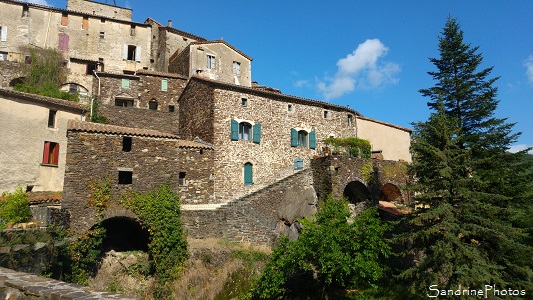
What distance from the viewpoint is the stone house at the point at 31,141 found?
1944 centimetres

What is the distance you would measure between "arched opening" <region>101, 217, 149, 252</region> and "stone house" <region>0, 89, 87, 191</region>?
498 cm

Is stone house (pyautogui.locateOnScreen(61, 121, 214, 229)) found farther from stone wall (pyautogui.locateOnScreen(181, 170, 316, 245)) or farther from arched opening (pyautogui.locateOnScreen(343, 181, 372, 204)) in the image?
arched opening (pyautogui.locateOnScreen(343, 181, 372, 204))

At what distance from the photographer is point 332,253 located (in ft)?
45.4

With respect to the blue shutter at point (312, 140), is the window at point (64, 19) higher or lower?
higher

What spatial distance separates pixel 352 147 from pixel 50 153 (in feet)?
63.9

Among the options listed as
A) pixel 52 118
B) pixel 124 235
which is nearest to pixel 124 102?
pixel 52 118

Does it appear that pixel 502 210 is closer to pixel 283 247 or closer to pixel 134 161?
pixel 283 247

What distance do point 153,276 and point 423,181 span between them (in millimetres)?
13355

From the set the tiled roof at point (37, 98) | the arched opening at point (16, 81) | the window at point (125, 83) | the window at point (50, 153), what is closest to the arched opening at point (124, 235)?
the window at point (50, 153)

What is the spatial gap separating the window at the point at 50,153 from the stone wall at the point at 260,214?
948 cm

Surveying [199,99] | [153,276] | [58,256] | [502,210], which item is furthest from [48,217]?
[502,210]

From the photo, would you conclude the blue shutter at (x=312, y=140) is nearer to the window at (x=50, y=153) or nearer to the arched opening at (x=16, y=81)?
the window at (x=50, y=153)

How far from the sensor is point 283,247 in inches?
597

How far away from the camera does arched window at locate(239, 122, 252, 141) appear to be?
78.5 ft
